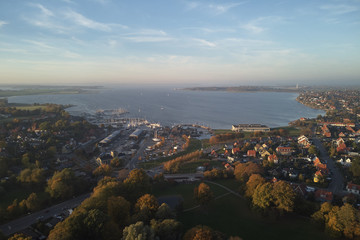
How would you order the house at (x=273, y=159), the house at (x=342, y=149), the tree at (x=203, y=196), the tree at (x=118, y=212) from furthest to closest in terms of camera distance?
1. the house at (x=342, y=149)
2. the house at (x=273, y=159)
3. the tree at (x=203, y=196)
4. the tree at (x=118, y=212)

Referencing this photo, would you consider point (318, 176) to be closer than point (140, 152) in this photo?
Yes

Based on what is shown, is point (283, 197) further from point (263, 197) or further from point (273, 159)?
point (273, 159)

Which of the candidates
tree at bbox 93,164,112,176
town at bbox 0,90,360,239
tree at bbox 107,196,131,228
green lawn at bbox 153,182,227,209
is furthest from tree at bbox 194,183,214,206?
tree at bbox 93,164,112,176

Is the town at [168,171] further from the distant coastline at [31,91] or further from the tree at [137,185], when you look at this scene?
the distant coastline at [31,91]

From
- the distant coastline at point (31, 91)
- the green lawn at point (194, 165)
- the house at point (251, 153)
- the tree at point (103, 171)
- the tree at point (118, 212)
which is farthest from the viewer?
the distant coastline at point (31, 91)

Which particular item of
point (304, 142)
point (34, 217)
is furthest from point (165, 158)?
point (304, 142)

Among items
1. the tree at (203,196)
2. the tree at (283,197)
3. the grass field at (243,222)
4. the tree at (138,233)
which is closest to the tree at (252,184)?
the grass field at (243,222)
